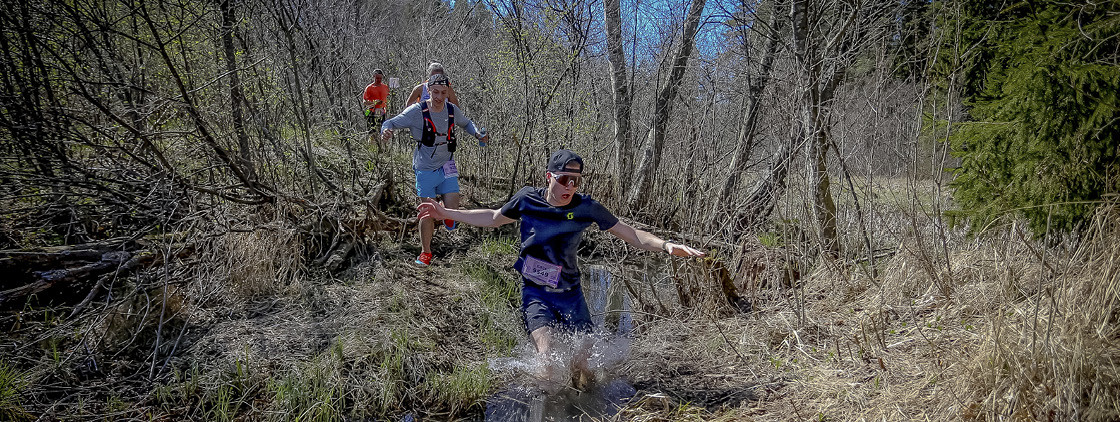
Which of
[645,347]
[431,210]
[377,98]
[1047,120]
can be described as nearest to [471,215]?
[431,210]

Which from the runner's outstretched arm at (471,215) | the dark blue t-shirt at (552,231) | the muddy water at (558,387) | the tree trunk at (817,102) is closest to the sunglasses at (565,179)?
the dark blue t-shirt at (552,231)

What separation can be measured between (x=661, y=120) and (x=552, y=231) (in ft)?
14.1

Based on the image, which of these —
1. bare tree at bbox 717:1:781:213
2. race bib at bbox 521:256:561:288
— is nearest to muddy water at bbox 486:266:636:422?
race bib at bbox 521:256:561:288

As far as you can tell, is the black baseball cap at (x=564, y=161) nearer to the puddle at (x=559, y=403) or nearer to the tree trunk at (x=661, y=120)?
the puddle at (x=559, y=403)

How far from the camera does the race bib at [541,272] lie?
3500mm

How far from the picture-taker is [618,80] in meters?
8.03

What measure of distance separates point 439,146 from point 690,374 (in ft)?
10.0

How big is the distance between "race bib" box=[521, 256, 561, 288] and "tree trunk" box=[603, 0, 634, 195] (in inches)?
156

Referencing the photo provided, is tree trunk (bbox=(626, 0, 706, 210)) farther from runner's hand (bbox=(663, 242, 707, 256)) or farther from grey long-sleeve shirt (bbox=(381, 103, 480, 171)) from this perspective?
runner's hand (bbox=(663, 242, 707, 256))

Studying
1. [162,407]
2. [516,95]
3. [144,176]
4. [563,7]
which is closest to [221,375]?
[162,407]

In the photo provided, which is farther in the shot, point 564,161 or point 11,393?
point 564,161

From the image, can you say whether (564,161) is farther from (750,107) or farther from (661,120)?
(661,120)

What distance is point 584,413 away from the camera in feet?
11.0

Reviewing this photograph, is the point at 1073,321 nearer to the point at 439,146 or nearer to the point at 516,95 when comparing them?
the point at 439,146
